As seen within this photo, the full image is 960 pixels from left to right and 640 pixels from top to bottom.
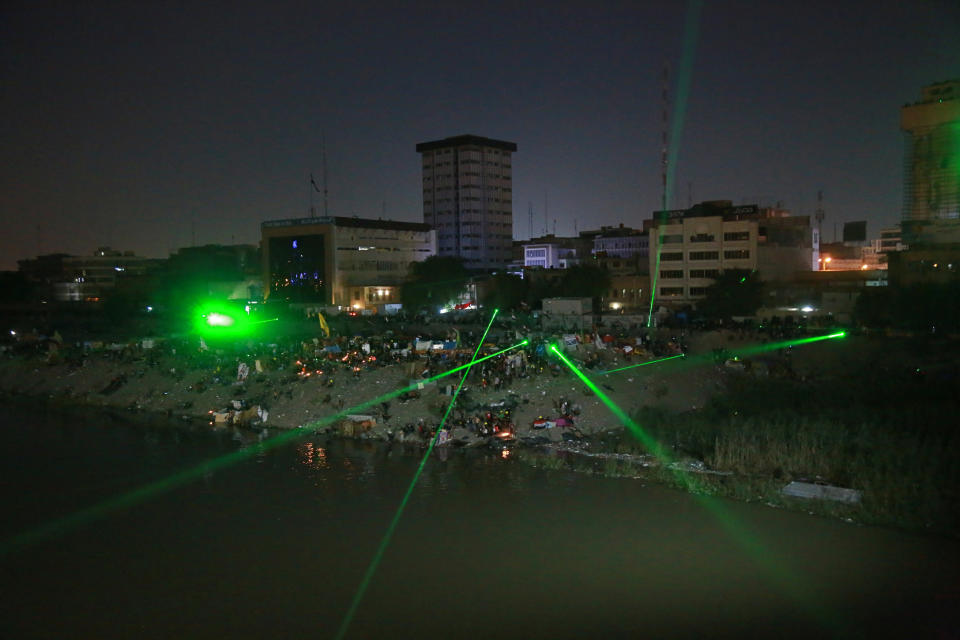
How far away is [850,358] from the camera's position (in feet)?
66.2

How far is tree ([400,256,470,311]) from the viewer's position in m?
42.5

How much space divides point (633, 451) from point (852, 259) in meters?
53.6

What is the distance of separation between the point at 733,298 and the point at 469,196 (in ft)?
146

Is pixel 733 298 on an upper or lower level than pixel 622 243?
lower

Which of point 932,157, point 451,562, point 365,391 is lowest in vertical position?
point 451,562

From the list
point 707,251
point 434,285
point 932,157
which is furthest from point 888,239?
point 434,285

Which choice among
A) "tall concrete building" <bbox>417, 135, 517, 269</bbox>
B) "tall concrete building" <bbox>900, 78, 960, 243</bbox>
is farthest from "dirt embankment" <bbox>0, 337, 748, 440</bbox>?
"tall concrete building" <bbox>417, 135, 517, 269</bbox>

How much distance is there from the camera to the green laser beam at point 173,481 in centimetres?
1041

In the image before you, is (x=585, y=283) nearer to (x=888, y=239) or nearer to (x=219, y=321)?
(x=219, y=321)

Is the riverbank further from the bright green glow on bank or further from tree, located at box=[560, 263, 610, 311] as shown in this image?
tree, located at box=[560, 263, 610, 311]

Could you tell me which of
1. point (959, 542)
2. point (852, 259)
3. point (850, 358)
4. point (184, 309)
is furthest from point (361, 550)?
point (852, 259)

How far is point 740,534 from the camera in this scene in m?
9.95

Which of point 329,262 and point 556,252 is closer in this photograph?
point 329,262

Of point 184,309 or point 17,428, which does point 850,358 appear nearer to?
point 17,428
